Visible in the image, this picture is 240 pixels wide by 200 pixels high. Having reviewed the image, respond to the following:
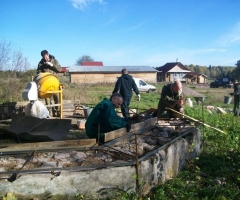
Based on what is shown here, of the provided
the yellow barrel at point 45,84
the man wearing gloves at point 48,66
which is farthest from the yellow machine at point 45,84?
the man wearing gloves at point 48,66

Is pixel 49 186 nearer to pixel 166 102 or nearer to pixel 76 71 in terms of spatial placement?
pixel 166 102

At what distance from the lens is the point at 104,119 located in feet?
15.4

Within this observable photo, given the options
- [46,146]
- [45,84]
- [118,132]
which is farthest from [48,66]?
[46,146]

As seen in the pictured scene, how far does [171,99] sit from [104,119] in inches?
115

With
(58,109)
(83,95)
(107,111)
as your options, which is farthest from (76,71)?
(107,111)

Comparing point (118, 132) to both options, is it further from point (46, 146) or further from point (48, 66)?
point (48, 66)

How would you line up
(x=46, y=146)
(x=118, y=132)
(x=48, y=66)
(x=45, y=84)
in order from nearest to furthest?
1. (x=46, y=146)
2. (x=118, y=132)
3. (x=45, y=84)
4. (x=48, y=66)

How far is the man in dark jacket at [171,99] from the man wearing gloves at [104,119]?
2.61 metres

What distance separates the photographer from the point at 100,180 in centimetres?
346

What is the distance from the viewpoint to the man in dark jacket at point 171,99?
7.09 meters

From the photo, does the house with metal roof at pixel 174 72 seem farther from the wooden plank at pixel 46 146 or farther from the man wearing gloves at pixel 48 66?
the wooden plank at pixel 46 146

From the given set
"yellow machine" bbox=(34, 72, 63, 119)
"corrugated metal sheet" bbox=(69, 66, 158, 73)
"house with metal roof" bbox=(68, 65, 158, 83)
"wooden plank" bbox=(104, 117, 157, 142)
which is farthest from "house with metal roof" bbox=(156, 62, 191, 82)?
"wooden plank" bbox=(104, 117, 157, 142)

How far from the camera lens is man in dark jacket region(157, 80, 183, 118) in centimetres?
709

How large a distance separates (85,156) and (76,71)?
40.1 metres
